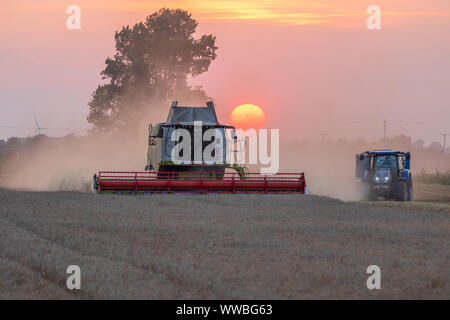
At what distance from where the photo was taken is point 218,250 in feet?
42.5

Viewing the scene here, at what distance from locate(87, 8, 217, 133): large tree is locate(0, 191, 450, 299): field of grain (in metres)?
38.0

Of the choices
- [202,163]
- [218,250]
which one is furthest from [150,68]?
[218,250]

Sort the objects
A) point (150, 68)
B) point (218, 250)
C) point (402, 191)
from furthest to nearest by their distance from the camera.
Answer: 1. point (150, 68)
2. point (402, 191)
3. point (218, 250)

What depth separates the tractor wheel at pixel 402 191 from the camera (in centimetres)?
2791

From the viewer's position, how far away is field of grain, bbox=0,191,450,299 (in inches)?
387

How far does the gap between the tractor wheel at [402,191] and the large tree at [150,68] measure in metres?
32.8

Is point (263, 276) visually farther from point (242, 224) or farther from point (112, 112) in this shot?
point (112, 112)

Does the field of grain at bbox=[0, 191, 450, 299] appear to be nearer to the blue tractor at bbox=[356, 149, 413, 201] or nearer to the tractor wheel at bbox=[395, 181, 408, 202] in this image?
the tractor wheel at bbox=[395, 181, 408, 202]

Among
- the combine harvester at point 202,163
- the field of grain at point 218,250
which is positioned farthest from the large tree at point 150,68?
the field of grain at point 218,250

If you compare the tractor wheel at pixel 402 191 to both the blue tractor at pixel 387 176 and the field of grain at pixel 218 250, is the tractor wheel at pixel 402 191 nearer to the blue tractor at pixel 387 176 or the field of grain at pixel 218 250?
the blue tractor at pixel 387 176

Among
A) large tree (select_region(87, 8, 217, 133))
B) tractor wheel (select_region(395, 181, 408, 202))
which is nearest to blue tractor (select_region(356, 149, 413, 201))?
tractor wheel (select_region(395, 181, 408, 202))

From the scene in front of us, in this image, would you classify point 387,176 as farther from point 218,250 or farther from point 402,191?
point 218,250

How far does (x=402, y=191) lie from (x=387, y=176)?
2.87ft
